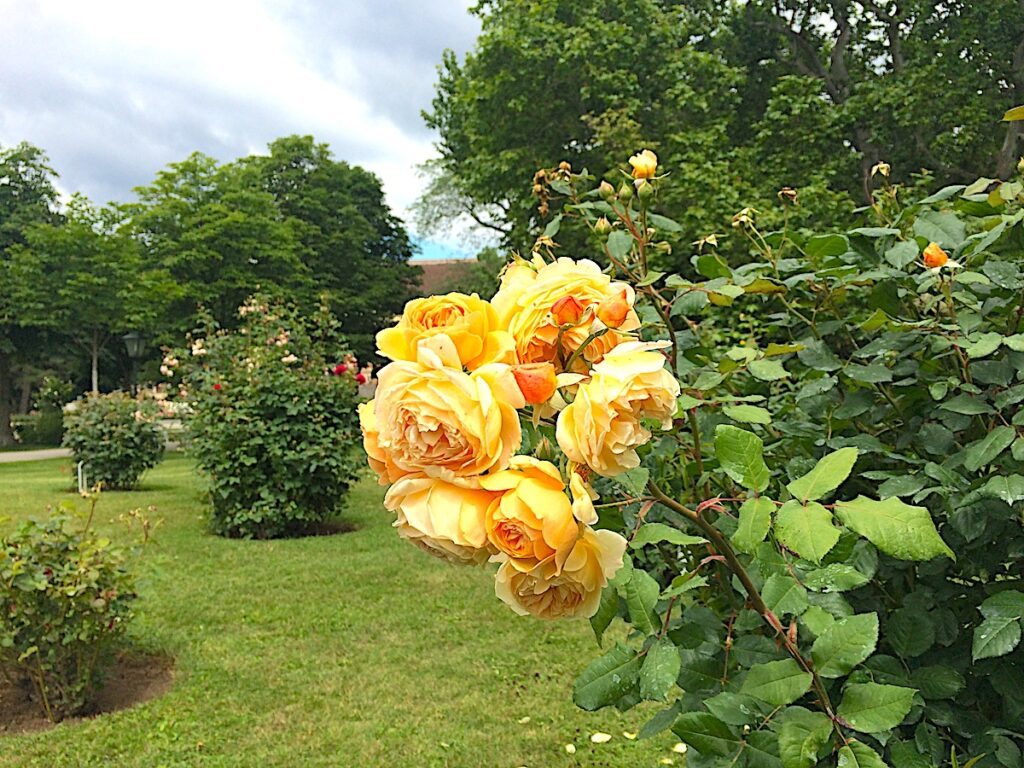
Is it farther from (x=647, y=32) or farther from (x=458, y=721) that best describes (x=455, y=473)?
(x=647, y=32)

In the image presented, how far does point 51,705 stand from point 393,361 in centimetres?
333

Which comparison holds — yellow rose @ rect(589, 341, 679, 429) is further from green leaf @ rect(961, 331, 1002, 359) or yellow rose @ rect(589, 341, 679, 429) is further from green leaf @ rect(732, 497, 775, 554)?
green leaf @ rect(961, 331, 1002, 359)

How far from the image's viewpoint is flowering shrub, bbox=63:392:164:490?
10031mm

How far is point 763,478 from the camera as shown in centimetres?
82

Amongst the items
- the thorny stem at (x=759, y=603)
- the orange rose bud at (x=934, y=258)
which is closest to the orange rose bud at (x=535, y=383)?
the thorny stem at (x=759, y=603)

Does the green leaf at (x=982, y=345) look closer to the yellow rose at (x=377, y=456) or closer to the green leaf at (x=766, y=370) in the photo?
the green leaf at (x=766, y=370)

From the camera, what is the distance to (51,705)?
10.6ft

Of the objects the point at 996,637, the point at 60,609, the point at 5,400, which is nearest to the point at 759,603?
the point at 996,637

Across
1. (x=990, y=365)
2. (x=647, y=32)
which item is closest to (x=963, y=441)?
(x=990, y=365)

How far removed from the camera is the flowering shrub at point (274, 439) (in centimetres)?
671

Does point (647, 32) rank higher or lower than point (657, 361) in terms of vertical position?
higher

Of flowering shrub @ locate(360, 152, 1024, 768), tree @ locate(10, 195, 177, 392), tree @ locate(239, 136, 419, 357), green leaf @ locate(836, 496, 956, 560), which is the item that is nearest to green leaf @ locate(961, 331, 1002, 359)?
flowering shrub @ locate(360, 152, 1024, 768)

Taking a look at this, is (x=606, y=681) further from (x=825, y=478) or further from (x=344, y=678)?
(x=344, y=678)

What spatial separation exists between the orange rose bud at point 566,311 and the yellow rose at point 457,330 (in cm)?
5
